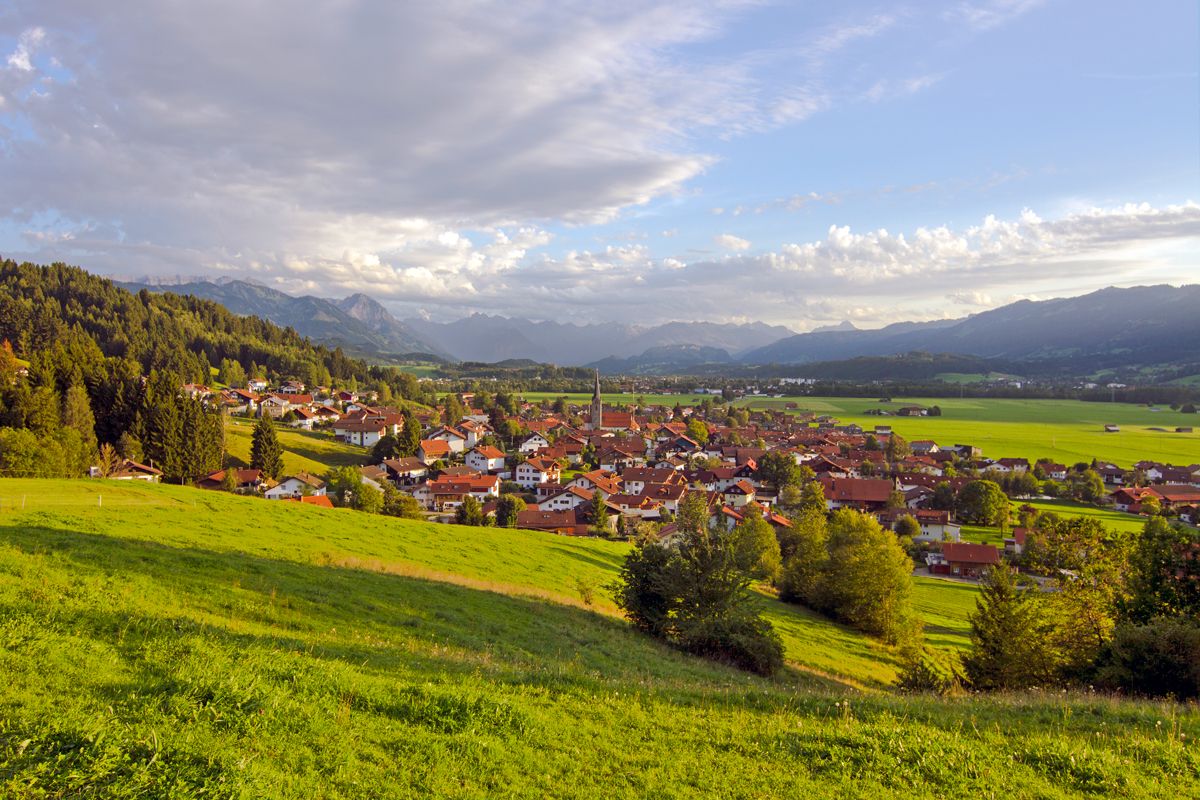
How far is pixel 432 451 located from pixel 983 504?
71779mm

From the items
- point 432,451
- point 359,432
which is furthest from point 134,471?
point 359,432

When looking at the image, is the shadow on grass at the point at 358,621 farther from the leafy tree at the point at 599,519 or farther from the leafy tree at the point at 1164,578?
the leafy tree at the point at 599,519

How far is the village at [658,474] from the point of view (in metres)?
61.2

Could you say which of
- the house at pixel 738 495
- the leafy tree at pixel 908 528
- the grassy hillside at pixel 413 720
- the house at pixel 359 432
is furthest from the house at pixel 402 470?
the grassy hillside at pixel 413 720

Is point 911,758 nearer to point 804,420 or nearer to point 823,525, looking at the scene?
point 823,525

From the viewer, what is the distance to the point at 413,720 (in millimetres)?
7211

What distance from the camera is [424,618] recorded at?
50.0ft

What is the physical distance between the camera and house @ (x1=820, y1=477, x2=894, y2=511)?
7612 centimetres

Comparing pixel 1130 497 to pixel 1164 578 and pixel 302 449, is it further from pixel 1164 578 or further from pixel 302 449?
pixel 302 449

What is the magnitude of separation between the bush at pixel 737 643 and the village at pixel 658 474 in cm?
3240

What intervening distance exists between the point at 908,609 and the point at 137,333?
142 meters

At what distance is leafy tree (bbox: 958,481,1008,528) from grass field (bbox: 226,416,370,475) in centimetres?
7518

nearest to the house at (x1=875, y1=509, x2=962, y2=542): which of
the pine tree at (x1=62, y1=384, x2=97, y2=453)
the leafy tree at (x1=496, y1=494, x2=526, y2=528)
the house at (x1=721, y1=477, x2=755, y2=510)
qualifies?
the house at (x1=721, y1=477, x2=755, y2=510)

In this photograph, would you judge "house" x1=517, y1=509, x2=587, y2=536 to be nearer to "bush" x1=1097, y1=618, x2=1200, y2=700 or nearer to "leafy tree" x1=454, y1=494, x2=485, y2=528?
"leafy tree" x1=454, y1=494, x2=485, y2=528
